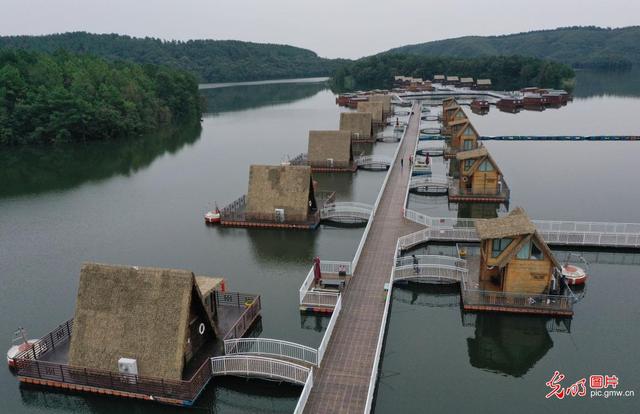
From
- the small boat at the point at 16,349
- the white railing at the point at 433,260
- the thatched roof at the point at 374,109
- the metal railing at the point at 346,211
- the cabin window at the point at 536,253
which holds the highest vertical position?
the thatched roof at the point at 374,109

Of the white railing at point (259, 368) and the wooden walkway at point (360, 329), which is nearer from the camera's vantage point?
the wooden walkway at point (360, 329)

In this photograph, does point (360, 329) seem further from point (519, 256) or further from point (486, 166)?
point (486, 166)

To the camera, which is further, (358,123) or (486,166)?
(358,123)

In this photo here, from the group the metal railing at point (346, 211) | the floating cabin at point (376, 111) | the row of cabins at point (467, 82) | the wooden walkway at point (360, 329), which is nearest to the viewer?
the wooden walkway at point (360, 329)

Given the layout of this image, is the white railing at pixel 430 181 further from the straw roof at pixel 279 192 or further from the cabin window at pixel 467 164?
the straw roof at pixel 279 192

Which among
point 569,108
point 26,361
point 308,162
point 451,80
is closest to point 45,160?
point 308,162

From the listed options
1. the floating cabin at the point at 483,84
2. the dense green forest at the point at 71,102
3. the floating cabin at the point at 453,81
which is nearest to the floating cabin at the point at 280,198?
the dense green forest at the point at 71,102

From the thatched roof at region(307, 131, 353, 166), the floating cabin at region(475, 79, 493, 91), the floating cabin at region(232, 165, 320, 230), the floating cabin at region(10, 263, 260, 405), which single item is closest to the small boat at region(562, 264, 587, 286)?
the floating cabin at region(232, 165, 320, 230)

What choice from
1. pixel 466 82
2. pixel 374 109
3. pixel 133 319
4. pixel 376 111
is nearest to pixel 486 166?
pixel 133 319
